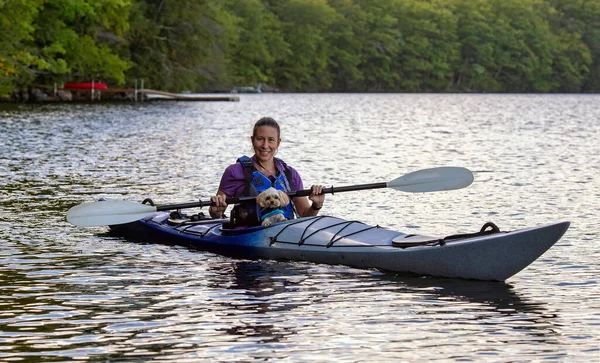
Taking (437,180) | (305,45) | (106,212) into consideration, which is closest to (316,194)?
(437,180)

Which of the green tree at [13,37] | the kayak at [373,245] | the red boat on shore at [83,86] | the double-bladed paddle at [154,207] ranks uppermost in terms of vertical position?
the green tree at [13,37]

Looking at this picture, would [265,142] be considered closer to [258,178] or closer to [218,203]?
[258,178]

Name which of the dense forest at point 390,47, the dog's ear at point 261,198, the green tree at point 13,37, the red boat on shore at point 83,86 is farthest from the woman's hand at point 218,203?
the dense forest at point 390,47

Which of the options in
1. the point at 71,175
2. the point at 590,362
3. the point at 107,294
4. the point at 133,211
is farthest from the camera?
the point at 71,175

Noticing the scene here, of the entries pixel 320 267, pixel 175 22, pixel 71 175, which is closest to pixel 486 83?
pixel 175 22

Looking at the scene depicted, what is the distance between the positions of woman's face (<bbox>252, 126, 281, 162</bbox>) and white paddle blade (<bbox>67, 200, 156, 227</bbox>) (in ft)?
4.38

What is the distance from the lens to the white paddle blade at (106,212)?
35.7 feet

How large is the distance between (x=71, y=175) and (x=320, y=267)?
10.6 m

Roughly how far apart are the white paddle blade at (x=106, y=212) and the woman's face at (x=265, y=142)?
52.5 inches

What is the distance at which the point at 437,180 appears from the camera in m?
11.2

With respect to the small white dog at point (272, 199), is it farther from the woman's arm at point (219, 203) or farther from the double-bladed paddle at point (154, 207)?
the double-bladed paddle at point (154, 207)

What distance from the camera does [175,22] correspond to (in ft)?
220

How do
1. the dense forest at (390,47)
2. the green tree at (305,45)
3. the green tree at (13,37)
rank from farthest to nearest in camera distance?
the green tree at (305,45) < the dense forest at (390,47) < the green tree at (13,37)

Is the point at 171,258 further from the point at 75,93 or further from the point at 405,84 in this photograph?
the point at 405,84
